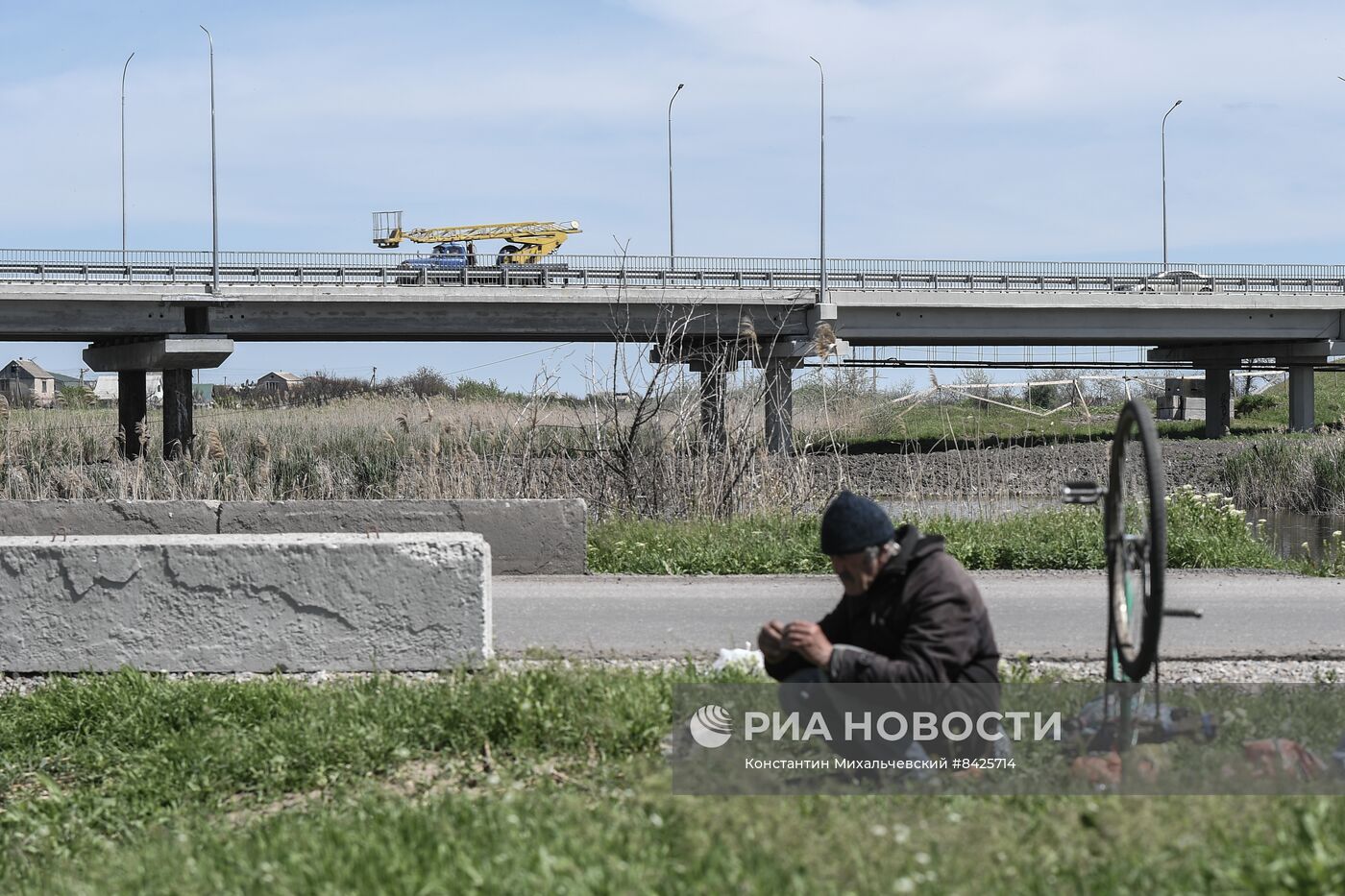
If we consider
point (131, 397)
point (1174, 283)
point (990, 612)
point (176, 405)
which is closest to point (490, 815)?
point (990, 612)

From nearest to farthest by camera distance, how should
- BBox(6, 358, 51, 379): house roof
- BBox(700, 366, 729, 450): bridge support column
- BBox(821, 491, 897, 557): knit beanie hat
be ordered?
BBox(821, 491, 897, 557): knit beanie hat < BBox(700, 366, 729, 450): bridge support column < BBox(6, 358, 51, 379): house roof

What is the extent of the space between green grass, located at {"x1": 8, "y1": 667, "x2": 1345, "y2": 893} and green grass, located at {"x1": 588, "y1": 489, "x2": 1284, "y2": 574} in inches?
185

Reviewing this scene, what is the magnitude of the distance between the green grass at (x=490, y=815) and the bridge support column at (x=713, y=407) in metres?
7.70

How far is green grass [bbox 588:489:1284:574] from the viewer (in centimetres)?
1122

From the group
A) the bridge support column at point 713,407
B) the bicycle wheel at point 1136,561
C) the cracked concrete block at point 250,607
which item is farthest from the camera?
the bridge support column at point 713,407

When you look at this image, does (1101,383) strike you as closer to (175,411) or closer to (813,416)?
(175,411)

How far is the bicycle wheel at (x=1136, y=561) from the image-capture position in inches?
172

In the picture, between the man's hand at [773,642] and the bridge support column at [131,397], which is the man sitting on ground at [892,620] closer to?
the man's hand at [773,642]

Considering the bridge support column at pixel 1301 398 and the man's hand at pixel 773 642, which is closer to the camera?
the man's hand at pixel 773 642

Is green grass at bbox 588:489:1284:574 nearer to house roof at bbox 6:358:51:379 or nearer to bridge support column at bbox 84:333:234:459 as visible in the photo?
bridge support column at bbox 84:333:234:459

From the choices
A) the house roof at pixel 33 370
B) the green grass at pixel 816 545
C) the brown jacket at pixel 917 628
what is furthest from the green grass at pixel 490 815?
the house roof at pixel 33 370

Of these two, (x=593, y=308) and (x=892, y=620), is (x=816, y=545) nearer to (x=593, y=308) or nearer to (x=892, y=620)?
(x=892, y=620)

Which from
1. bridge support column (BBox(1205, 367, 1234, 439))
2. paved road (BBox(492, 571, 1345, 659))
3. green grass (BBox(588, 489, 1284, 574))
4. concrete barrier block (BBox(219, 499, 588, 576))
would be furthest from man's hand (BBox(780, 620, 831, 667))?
bridge support column (BBox(1205, 367, 1234, 439))

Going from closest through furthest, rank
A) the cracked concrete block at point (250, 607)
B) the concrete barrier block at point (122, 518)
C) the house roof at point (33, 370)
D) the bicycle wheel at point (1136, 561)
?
the bicycle wheel at point (1136, 561) → the cracked concrete block at point (250, 607) → the concrete barrier block at point (122, 518) → the house roof at point (33, 370)
